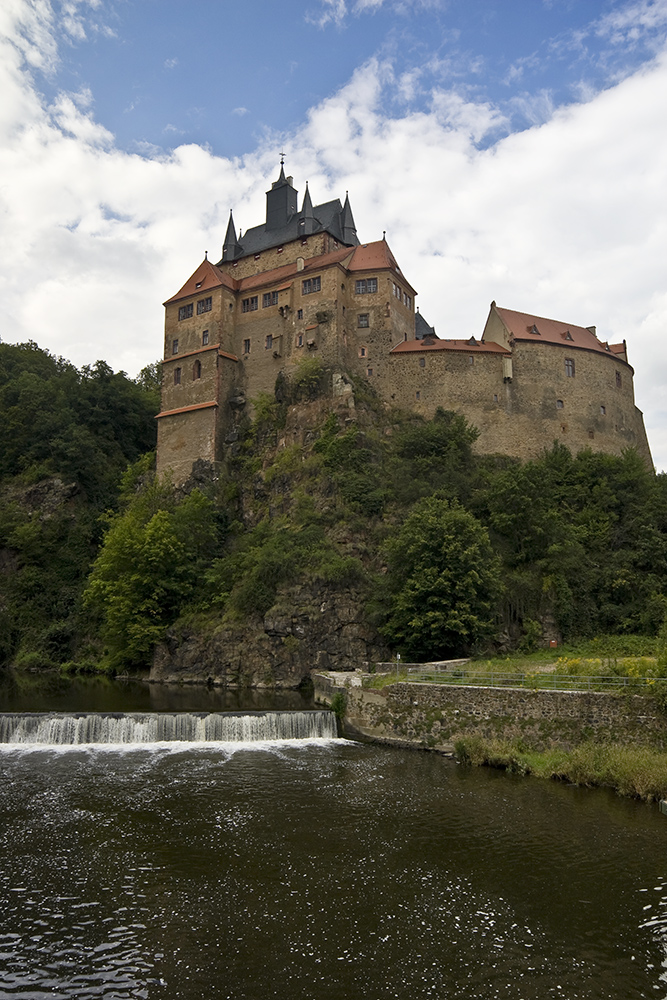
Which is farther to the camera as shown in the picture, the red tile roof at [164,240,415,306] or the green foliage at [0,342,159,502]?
the green foliage at [0,342,159,502]

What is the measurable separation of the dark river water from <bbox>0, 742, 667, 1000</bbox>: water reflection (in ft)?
0.13

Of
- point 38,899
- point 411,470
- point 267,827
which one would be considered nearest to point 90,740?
point 267,827

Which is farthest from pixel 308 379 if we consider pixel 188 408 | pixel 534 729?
pixel 534 729

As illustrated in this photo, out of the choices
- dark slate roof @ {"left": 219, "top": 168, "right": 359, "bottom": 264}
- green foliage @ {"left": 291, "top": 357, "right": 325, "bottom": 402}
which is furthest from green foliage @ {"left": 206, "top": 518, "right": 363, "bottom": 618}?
dark slate roof @ {"left": 219, "top": 168, "right": 359, "bottom": 264}

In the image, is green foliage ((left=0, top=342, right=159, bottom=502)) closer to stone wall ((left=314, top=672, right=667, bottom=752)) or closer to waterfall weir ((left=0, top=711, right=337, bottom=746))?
waterfall weir ((left=0, top=711, right=337, bottom=746))

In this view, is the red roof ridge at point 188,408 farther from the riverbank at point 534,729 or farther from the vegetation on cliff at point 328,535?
the riverbank at point 534,729

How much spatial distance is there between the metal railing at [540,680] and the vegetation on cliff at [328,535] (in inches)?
201

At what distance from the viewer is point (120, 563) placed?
146ft

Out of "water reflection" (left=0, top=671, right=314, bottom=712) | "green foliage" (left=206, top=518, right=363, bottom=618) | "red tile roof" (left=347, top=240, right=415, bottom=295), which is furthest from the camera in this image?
"red tile roof" (left=347, top=240, right=415, bottom=295)

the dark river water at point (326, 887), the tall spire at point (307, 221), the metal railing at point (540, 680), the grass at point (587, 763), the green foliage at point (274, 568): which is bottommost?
the dark river water at point (326, 887)

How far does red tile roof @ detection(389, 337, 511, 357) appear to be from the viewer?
50250 millimetres

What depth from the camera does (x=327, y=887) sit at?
1268 cm

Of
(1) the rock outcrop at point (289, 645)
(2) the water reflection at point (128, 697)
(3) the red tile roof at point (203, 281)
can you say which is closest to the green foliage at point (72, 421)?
(3) the red tile roof at point (203, 281)

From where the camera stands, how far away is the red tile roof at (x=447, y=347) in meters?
50.2
